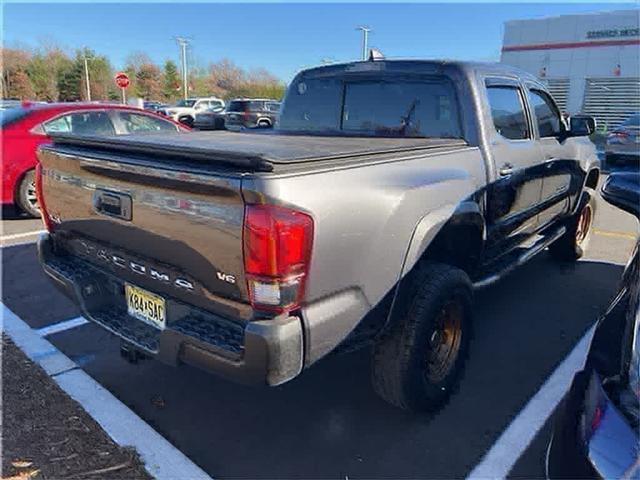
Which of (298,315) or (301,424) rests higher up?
(298,315)

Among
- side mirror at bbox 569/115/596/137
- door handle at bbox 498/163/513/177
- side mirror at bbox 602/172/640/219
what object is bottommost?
side mirror at bbox 602/172/640/219

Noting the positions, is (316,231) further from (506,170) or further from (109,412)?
(506,170)

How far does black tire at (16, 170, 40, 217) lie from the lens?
22.9ft

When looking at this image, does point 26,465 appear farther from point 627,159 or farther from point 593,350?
point 627,159

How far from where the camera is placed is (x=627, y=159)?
461 centimetres

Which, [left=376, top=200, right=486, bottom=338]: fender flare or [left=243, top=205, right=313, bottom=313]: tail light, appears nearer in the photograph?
[left=243, top=205, right=313, bottom=313]: tail light

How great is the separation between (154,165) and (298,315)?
940 mm

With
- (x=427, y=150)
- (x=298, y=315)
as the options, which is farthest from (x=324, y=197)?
(x=427, y=150)

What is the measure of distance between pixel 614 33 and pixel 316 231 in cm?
2658

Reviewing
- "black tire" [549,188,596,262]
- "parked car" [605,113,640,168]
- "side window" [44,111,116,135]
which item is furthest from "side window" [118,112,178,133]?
"parked car" [605,113,640,168]

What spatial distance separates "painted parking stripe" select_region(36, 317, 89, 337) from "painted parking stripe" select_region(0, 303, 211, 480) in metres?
0.05

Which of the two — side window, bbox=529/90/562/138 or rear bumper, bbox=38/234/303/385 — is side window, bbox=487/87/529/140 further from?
rear bumper, bbox=38/234/303/385

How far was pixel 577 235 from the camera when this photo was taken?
5.73 metres

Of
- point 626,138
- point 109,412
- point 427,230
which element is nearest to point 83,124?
point 109,412
